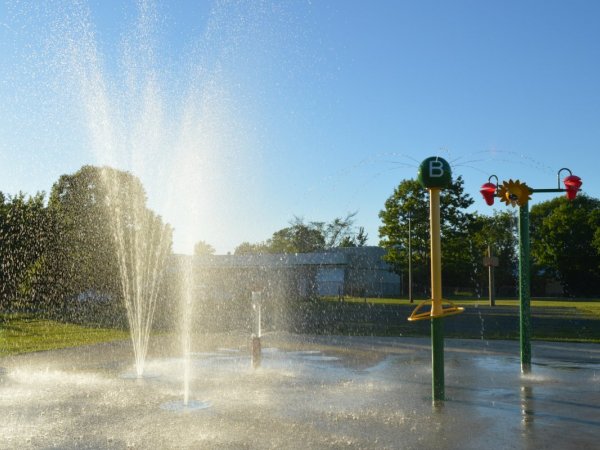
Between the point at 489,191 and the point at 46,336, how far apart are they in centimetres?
1495

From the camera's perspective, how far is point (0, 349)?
14.9 metres

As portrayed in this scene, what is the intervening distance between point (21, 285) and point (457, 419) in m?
31.2

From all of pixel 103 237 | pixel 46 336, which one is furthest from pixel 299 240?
pixel 46 336

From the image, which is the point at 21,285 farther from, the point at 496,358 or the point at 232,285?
the point at 496,358

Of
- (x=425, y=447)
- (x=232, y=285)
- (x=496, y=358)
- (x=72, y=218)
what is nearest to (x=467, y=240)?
(x=232, y=285)

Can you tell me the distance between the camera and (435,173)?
8227 millimetres

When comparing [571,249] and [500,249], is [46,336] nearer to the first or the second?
[571,249]

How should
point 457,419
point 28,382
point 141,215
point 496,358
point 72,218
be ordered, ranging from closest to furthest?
point 457,419 < point 28,382 < point 496,358 < point 72,218 < point 141,215

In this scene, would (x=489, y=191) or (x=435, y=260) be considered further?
(x=489, y=191)

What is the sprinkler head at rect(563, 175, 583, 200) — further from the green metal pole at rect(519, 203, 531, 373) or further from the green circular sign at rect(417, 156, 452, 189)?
the green circular sign at rect(417, 156, 452, 189)

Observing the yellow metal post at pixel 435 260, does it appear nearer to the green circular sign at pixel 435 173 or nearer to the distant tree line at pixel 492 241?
the green circular sign at pixel 435 173

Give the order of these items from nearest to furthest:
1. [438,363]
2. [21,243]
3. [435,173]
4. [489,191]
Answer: [438,363] → [435,173] → [489,191] → [21,243]

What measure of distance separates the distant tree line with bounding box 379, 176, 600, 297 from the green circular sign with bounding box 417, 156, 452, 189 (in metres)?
41.1

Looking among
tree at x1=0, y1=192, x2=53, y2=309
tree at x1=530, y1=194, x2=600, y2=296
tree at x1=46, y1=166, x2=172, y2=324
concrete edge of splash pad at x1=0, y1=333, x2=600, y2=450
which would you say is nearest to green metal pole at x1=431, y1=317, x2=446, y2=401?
concrete edge of splash pad at x1=0, y1=333, x2=600, y2=450
